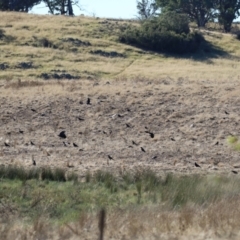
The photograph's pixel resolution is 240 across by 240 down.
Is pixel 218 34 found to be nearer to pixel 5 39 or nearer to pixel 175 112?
pixel 5 39

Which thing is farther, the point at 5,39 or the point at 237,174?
the point at 5,39

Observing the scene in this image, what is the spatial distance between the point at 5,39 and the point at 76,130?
28.0 m

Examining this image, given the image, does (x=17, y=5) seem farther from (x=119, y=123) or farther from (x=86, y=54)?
(x=119, y=123)

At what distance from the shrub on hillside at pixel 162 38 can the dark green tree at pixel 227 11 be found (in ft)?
34.6

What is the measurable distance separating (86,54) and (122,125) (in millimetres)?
24862

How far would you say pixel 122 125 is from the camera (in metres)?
20.6

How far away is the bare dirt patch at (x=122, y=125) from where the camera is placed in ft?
53.2

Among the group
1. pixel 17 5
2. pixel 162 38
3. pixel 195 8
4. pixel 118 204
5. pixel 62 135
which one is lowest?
pixel 17 5

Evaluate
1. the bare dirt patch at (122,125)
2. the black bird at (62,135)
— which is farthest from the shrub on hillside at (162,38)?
the black bird at (62,135)

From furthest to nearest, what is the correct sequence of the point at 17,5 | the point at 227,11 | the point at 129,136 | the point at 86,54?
the point at 17,5 → the point at 227,11 → the point at 86,54 → the point at 129,136

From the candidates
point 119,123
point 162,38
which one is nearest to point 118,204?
point 119,123

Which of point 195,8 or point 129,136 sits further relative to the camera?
point 195,8

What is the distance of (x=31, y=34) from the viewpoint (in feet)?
161

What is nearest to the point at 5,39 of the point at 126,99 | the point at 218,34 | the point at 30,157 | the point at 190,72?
the point at 190,72
